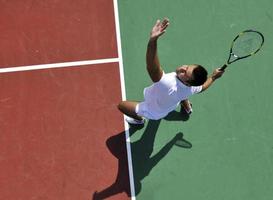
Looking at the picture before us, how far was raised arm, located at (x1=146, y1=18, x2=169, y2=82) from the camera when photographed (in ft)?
14.7

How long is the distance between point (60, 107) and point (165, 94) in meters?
1.91

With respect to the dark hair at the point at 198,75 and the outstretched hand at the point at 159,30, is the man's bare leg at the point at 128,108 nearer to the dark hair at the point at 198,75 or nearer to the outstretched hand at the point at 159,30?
the dark hair at the point at 198,75

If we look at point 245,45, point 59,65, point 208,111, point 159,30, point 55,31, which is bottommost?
point 208,111

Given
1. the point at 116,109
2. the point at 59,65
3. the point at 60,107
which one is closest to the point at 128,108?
the point at 116,109

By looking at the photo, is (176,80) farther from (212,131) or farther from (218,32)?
(218,32)

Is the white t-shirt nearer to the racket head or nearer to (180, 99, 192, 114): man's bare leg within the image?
(180, 99, 192, 114): man's bare leg

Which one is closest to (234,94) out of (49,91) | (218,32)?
(218,32)

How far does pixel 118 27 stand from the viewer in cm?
666

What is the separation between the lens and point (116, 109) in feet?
20.6

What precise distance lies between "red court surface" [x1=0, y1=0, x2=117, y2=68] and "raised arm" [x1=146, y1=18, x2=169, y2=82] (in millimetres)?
1905

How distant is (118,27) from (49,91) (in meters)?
1.47

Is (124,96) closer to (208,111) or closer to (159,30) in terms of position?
(208,111)

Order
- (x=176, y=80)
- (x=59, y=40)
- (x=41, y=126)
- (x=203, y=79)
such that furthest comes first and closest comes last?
(x=59, y=40) → (x=41, y=126) → (x=176, y=80) → (x=203, y=79)

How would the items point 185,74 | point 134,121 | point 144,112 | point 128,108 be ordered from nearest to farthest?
point 185,74 < point 144,112 < point 128,108 < point 134,121
